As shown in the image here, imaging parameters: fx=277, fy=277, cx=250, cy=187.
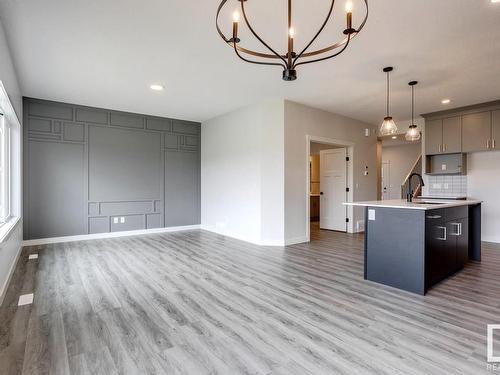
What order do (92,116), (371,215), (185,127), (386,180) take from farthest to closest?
(386,180), (185,127), (92,116), (371,215)

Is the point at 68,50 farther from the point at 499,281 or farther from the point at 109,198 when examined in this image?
the point at 499,281

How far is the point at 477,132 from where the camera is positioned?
548cm

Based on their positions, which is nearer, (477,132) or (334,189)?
(477,132)

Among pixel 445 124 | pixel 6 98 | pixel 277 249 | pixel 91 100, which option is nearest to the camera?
pixel 6 98

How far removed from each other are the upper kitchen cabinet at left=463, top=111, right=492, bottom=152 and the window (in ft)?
25.7

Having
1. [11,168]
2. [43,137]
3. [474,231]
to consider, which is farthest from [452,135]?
[43,137]

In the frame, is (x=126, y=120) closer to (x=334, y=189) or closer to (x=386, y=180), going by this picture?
(x=334, y=189)

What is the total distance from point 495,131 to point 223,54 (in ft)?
17.6

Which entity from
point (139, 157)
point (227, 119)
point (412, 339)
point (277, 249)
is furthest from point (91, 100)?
point (412, 339)

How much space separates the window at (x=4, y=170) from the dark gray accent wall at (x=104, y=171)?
45.6 inches

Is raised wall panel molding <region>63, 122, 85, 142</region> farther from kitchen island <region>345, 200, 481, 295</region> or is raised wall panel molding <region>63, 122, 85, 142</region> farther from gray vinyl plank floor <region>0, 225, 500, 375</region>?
kitchen island <region>345, 200, 481, 295</region>

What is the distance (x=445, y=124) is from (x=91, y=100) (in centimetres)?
719

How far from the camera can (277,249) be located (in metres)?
4.87

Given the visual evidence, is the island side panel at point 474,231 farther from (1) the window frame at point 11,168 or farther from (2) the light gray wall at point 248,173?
(1) the window frame at point 11,168
